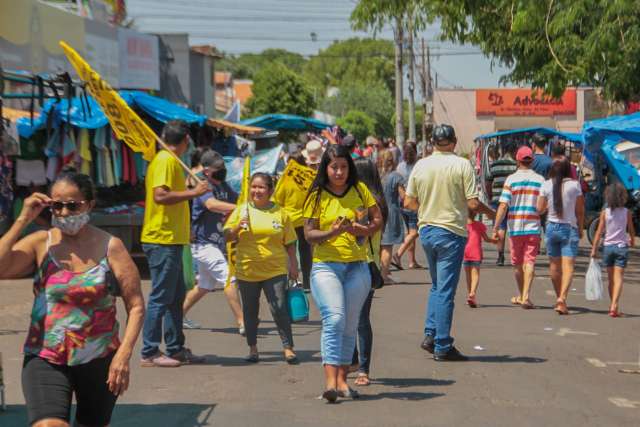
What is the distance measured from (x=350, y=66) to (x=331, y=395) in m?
126

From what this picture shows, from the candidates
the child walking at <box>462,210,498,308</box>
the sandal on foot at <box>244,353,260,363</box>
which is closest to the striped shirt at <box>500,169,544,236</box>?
the child walking at <box>462,210,498,308</box>

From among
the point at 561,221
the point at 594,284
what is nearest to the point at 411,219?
the point at 561,221

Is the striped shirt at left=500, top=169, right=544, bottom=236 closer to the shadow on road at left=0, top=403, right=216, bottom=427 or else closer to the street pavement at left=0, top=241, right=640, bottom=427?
the street pavement at left=0, top=241, right=640, bottom=427

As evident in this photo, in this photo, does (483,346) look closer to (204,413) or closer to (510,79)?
(204,413)

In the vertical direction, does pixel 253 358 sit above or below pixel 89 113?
below

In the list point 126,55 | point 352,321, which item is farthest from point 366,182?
point 126,55

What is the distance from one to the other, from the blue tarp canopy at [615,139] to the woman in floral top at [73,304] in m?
12.8

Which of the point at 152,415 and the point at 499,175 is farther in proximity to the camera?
the point at 499,175

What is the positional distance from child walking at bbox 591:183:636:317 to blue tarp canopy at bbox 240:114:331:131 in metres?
17.6

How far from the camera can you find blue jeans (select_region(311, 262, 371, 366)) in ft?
24.9

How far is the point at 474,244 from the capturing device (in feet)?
42.4

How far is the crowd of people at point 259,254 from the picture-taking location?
5.11 metres

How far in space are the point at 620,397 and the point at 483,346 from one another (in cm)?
222

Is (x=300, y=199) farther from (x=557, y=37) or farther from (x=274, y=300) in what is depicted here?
(x=557, y=37)
